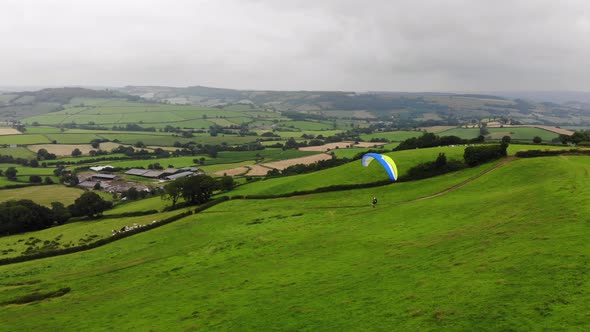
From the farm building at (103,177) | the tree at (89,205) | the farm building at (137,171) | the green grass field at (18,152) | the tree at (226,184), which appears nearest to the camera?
the tree at (89,205)

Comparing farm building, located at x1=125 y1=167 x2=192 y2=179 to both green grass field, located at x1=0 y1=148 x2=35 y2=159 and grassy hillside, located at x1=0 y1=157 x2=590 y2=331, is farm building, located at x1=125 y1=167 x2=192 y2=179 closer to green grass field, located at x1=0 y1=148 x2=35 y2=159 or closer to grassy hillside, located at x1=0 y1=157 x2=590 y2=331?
green grass field, located at x1=0 y1=148 x2=35 y2=159

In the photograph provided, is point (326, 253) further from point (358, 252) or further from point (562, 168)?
point (562, 168)

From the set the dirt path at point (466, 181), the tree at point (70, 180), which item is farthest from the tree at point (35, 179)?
the dirt path at point (466, 181)

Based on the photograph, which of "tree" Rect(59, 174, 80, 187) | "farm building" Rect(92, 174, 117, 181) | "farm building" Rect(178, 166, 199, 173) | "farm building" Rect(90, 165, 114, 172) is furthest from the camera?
"farm building" Rect(90, 165, 114, 172)

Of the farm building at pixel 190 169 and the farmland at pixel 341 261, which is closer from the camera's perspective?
the farmland at pixel 341 261

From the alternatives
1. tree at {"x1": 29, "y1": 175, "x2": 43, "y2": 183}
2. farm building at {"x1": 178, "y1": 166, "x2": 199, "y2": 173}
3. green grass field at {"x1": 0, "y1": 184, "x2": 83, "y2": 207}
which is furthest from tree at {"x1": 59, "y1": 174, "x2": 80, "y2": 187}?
farm building at {"x1": 178, "y1": 166, "x2": 199, "y2": 173}

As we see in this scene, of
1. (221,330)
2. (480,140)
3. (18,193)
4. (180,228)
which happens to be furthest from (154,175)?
(221,330)

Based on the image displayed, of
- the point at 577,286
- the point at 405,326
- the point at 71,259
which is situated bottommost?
the point at 71,259

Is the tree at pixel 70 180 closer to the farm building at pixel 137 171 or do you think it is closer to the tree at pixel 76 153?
the farm building at pixel 137 171

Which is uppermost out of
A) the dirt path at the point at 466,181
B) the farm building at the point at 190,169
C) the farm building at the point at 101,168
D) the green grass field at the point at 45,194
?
the dirt path at the point at 466,181
